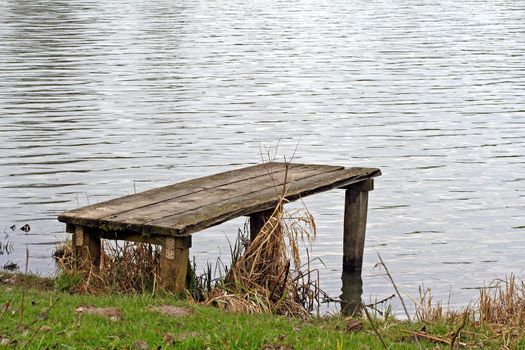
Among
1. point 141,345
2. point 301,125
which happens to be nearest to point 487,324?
point 141,345

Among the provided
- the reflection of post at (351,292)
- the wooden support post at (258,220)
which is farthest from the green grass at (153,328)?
the reflection of post at (351,292)

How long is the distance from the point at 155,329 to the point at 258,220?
12.3ft

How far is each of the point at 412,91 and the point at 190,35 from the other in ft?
56.3

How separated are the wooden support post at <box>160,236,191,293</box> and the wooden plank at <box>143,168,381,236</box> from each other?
0.13m

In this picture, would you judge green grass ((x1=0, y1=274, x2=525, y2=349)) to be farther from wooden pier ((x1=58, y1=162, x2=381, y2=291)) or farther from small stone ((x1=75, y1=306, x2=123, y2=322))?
wooden pier ((x1=58, y1=162, x2=381, y2=291))

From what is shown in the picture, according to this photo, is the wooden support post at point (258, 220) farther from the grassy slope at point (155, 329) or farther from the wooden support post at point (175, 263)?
the grassy slope at point (155, 329)

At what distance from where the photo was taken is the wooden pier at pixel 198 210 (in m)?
10.5

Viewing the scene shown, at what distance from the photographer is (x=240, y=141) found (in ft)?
73.3

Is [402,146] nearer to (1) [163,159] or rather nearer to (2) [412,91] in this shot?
(1) [163,159]

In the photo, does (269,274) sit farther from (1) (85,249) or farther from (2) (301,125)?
(2) (301,125)

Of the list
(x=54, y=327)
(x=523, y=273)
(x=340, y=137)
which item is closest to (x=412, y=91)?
(x=340, y=137)

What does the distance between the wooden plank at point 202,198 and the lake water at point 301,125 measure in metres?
1.34

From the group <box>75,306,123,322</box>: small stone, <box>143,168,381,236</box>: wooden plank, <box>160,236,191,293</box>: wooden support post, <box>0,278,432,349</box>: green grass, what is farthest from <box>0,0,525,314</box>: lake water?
<box>75,306,123,322</box>: small stone

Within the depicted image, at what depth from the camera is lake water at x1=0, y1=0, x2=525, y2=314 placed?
15.4 m
